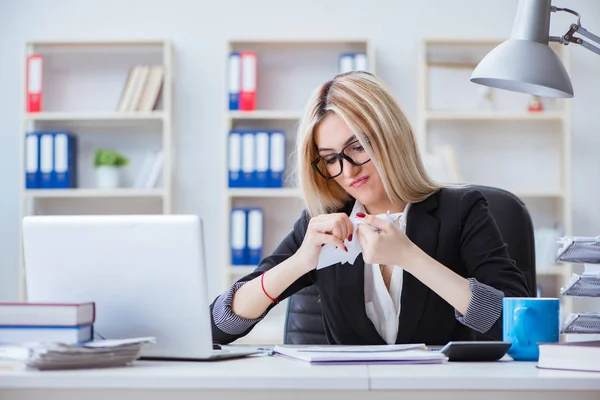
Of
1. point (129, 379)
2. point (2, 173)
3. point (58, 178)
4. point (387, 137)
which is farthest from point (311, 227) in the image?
point (2, 173)

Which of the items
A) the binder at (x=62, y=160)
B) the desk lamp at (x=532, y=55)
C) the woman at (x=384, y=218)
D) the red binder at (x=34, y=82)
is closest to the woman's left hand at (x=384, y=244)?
the woman at (x=384, y=218)

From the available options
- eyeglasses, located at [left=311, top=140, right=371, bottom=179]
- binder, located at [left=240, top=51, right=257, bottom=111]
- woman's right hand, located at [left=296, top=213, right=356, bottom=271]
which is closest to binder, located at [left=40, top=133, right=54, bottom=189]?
binder, located at [left=240, top=51, right=257, bottom=111]

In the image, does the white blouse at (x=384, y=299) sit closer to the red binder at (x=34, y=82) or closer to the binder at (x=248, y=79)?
the binder at (x=248, y=79)

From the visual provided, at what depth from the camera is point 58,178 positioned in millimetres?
4027

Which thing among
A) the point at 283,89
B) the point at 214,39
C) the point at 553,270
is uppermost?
the point at 214,39

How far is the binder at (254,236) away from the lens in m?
3.97

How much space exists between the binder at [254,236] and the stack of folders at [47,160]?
908 mm

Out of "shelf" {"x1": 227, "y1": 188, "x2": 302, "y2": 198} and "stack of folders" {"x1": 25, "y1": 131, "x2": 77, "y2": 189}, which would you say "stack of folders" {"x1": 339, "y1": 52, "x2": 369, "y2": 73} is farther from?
"stack of folders" {"x1": 25, "y1": 131, "x2": 77, "y2": 189}

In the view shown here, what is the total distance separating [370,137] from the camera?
6.02 ft

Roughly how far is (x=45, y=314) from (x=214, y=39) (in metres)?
3.12

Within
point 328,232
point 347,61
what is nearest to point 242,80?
point 347,61

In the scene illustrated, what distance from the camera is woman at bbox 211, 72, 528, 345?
1812 mm

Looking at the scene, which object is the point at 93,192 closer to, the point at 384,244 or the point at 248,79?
the point at 248,79

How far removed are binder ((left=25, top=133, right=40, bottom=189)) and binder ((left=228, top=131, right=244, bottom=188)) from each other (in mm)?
926
